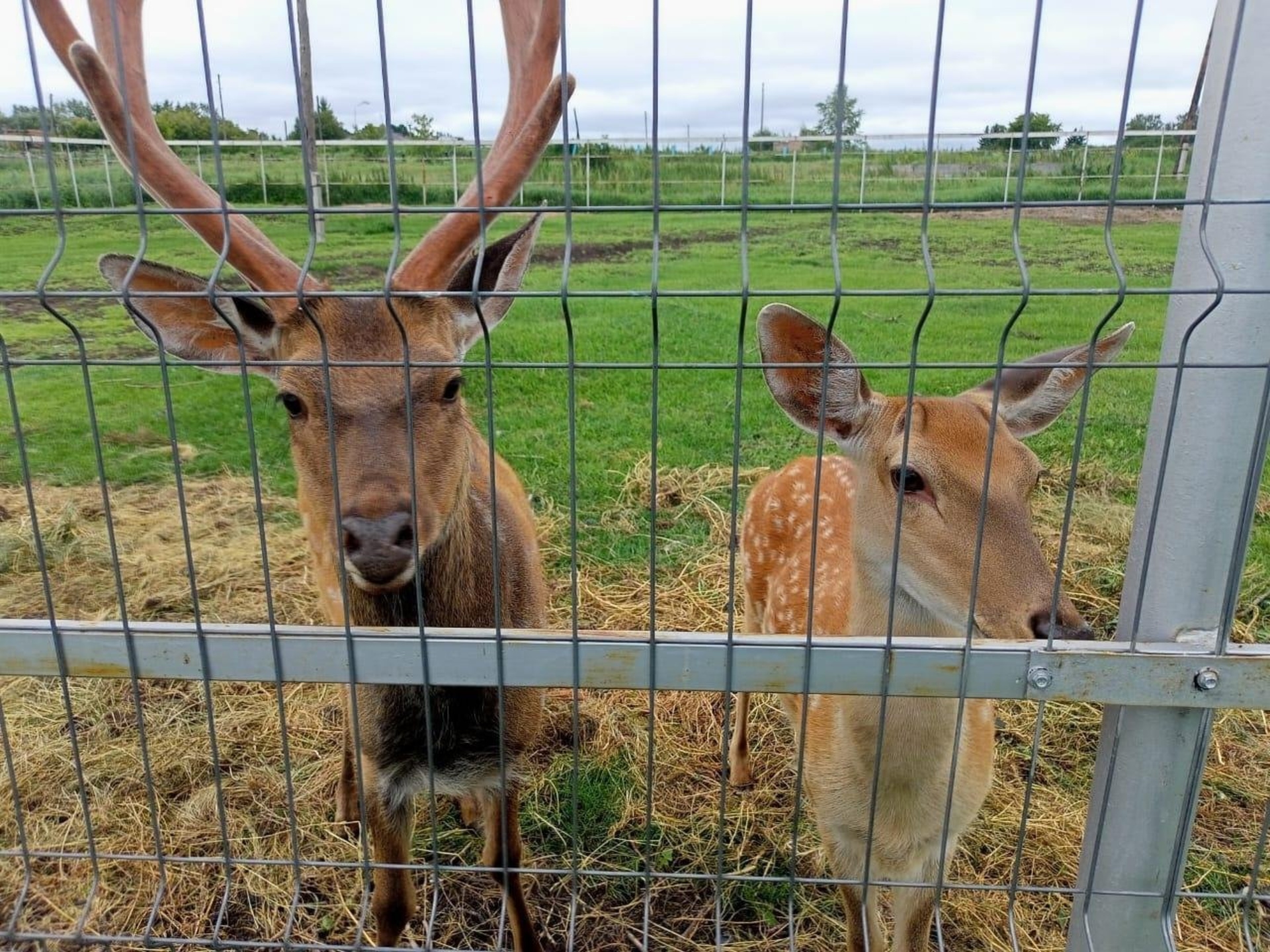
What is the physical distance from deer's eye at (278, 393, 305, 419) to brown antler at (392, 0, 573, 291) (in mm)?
446

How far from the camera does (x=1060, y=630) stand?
2.14 meters

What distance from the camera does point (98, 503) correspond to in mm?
6027

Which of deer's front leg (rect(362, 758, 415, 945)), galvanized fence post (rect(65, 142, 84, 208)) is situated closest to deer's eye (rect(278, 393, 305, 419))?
deer's front leg (rect(362, 758, 415, 945))

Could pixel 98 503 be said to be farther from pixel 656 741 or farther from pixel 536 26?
pixel 536 26

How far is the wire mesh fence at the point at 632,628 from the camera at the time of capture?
200cm

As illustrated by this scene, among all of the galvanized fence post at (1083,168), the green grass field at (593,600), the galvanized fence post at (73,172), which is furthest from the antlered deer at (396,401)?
the galvanized fence post at (73,172)

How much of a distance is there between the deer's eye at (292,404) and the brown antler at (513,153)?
446 mm

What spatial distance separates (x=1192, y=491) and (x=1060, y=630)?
40cm

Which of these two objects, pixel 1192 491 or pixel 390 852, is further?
pixel 390 852

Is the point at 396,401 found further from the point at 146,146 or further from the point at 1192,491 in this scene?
the point at 1192,491

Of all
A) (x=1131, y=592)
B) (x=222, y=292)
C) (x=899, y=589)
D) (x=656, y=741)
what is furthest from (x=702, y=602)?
(x=222, y=292)

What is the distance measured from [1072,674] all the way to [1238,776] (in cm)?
A: 232

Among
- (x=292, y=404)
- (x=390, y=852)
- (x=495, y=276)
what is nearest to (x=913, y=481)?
(x=495, y=276)

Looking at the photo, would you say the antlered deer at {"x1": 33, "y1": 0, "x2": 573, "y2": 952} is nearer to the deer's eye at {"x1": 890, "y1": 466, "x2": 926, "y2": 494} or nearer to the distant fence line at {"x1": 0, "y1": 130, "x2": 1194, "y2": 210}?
the deer's eye at {"x1": 890, "y1": 466, "x2": 926, "y2": 494}
